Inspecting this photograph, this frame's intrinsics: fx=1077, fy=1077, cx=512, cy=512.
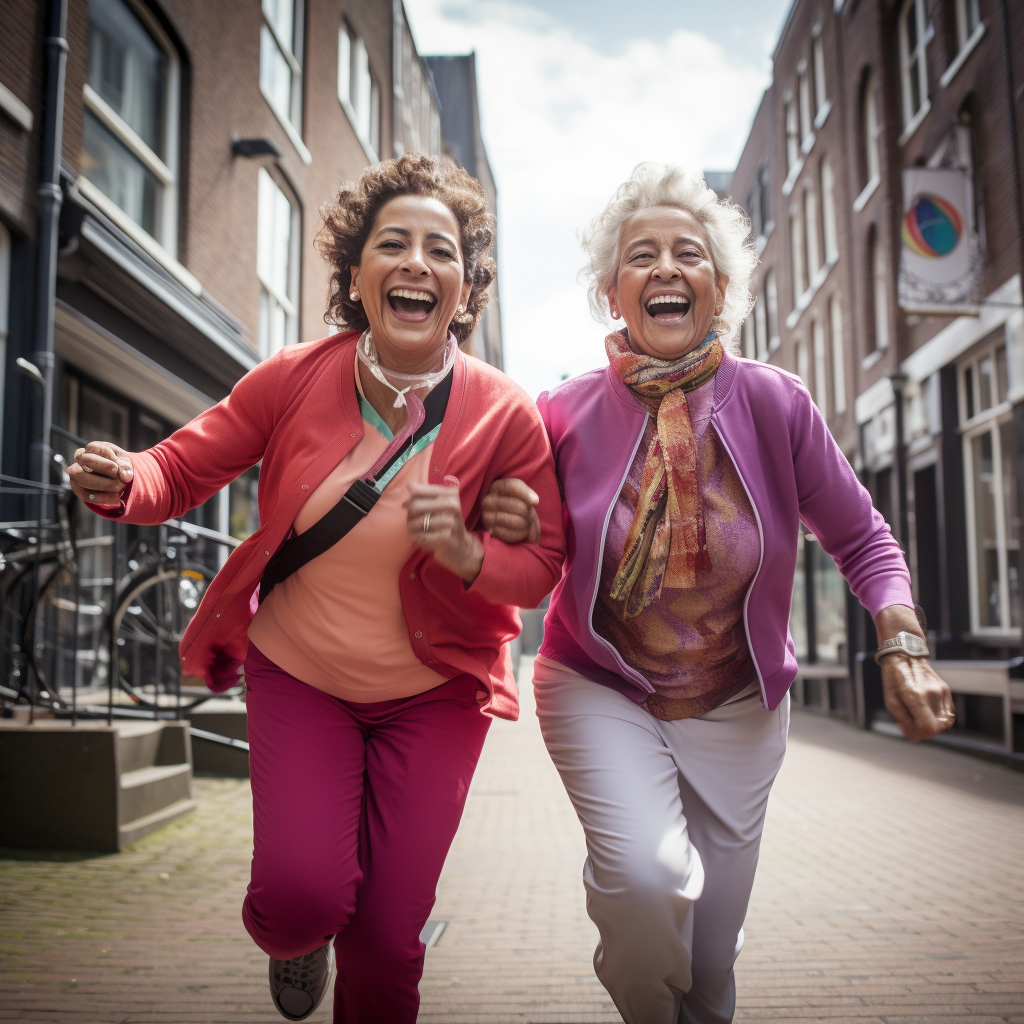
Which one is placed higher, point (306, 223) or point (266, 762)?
point (306, 223)

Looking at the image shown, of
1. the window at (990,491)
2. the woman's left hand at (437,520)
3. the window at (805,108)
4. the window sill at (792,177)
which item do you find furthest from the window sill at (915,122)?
the woman's left hand at (437,520)

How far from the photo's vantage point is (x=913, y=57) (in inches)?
651

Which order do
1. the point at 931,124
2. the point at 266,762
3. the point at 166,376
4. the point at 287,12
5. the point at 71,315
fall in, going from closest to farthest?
the point at 266,762, the point at 71,315, the point at 166,376, the point at 287,12, the point at 931,124

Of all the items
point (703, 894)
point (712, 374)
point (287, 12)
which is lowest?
point (703, 894)

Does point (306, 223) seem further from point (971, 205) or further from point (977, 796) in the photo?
point (977, 796)

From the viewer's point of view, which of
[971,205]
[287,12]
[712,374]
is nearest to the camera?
[712,374]

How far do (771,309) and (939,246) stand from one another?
15253 millimetres

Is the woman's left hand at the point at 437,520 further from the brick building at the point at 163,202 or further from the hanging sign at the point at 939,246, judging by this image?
the hanging sign at the point at 939,246

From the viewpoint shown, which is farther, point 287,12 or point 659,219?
point 287,12

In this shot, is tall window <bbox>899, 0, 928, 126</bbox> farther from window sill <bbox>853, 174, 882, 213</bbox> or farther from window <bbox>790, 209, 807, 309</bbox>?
window <bbox>790, 209, 807, 309</bbox>

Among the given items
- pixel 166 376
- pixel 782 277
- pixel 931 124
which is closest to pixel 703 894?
pixel 166 376

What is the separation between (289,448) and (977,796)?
311 inches

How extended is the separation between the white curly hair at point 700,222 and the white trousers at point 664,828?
1151 mm

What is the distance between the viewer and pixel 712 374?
2816mm
